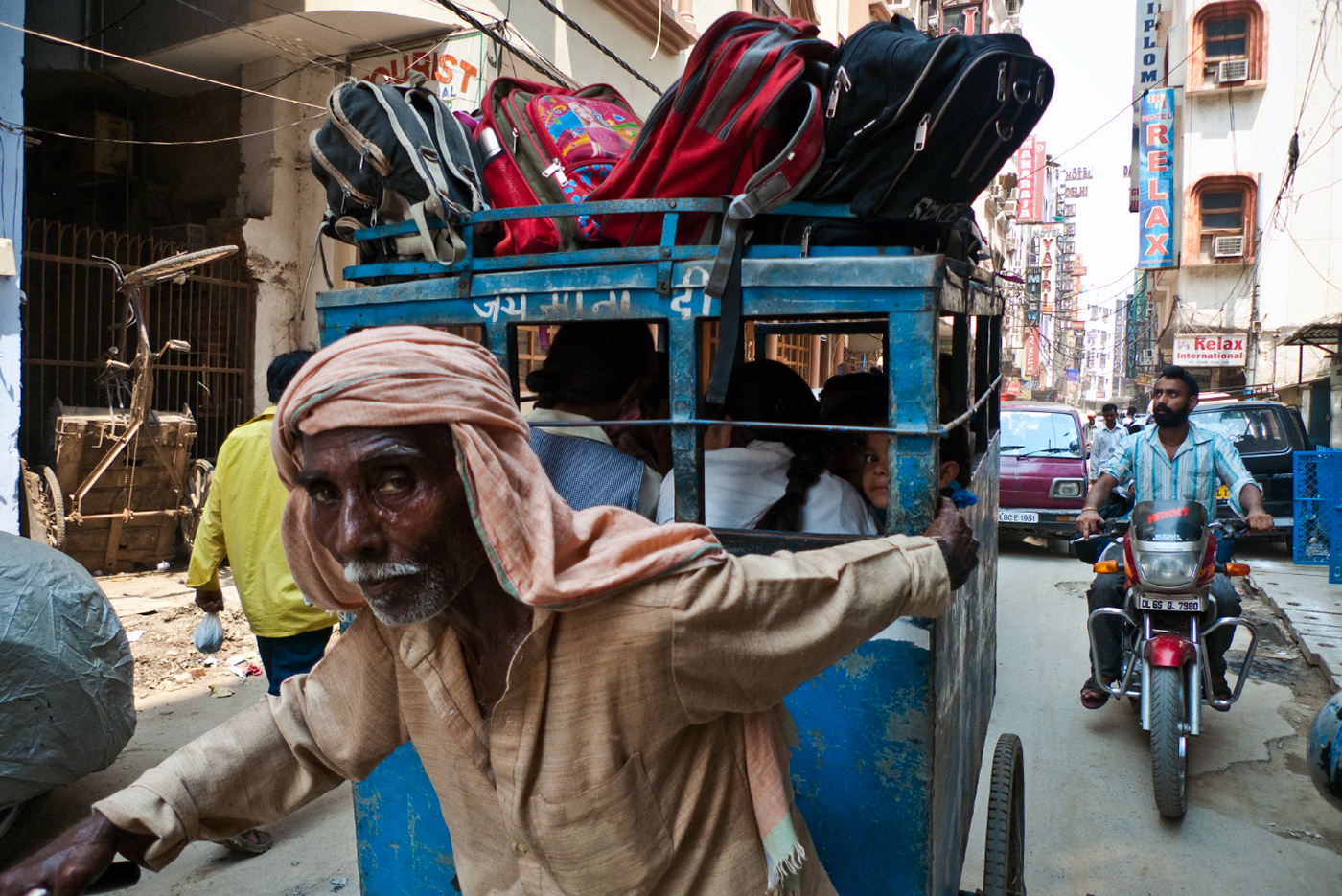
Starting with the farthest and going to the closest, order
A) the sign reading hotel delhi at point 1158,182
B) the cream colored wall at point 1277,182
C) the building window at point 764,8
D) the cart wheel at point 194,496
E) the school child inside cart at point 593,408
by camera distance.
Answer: the sign reading hotel delhi at point 1158,182 < the cream colored wall at point 1277,182 < the building window at point 764,8 < the cart wheel at point 194,496 < the school child inside cart at point 593,408

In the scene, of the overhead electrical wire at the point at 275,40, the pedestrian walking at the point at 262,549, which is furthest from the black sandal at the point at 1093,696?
the overhead electrical wire at the point at 275,40

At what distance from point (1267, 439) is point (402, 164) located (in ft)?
33.1

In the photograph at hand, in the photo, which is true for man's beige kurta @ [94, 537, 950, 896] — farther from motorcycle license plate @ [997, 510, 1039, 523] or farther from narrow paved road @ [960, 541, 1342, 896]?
motorcycle license plate @ [997, 510, 1039, 523]

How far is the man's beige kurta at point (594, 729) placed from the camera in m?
1.22

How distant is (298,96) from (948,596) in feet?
28.8

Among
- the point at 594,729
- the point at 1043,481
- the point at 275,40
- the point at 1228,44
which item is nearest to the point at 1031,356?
the point at 1228,44

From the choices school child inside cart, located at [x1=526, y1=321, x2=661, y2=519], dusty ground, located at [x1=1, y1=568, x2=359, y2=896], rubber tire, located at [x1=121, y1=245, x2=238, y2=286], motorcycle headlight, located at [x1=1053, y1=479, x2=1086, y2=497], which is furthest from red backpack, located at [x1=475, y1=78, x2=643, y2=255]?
motorcycle headlight, located at [x1=1053, y1=479, x2=1086, y2=497]

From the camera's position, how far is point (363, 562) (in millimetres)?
1207

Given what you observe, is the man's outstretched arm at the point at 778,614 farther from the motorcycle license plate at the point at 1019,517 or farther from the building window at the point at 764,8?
the building window at the point at 764,8

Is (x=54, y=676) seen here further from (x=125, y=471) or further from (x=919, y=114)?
(x=125, y=471)

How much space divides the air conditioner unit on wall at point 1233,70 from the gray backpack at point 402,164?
2521 cm

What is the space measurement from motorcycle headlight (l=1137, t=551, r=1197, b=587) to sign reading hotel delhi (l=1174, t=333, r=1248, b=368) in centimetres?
2060

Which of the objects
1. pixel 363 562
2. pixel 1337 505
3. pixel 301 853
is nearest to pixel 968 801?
pixel 363 562

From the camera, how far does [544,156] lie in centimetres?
215
